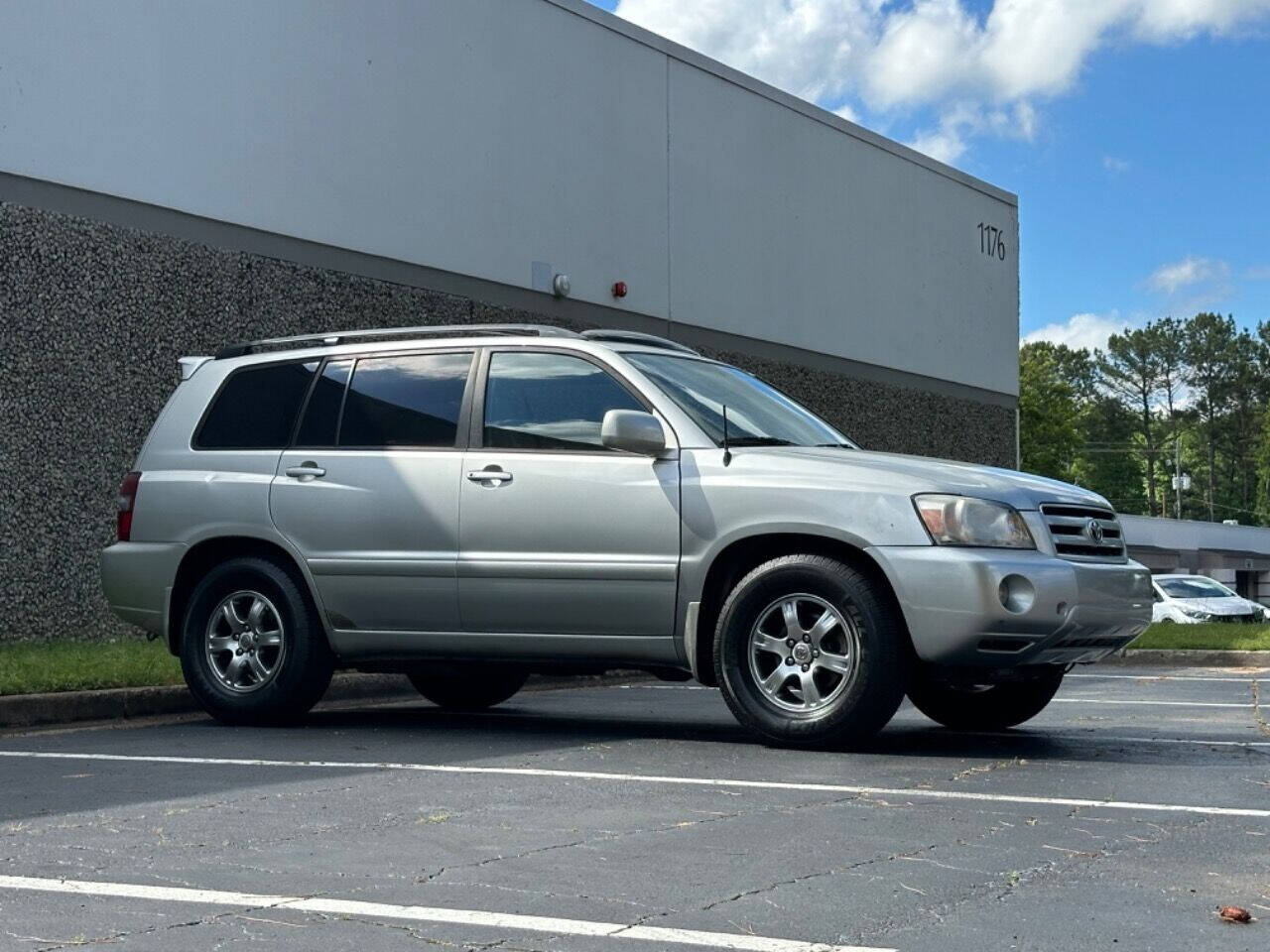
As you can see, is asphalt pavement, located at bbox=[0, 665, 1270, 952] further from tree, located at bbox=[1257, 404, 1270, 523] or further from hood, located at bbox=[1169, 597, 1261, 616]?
tree, located at bbox=[1257, 404, 1270, 523]

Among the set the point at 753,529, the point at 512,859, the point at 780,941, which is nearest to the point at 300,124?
the point at 753,529

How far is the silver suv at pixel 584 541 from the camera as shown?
7.49 m

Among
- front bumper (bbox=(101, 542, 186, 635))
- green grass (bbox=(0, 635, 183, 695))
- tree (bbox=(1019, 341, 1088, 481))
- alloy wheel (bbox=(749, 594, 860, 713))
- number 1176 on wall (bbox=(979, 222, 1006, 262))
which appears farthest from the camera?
tree (bbox=(1019, 341, 1088, 481))

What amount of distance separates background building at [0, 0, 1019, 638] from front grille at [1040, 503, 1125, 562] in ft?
27.7

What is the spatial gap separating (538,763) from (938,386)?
835 inches

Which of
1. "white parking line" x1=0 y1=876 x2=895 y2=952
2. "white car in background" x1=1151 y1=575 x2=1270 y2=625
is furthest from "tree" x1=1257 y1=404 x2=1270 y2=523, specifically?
"white parking line" x1=0 y1=876 x2=895 y2=952

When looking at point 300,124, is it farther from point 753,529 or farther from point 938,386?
point 938,386

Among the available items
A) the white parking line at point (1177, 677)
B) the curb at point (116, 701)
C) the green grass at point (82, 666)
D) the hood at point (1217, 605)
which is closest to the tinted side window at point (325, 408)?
the curb at point (116, 701)

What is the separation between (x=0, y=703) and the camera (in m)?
9.27

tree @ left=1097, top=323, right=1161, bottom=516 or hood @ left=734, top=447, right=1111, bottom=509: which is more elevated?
tree @ left=1097, top=323, right=1161, bottom=516

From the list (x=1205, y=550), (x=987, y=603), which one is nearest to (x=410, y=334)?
(x=987, y=603)

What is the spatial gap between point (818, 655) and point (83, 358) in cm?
817

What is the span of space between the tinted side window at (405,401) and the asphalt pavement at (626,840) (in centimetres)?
145

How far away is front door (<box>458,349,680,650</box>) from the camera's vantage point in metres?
8.01
